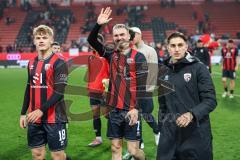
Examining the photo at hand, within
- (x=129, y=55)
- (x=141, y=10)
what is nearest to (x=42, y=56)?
(x=129, y=55)

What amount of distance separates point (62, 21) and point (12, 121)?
31.0m

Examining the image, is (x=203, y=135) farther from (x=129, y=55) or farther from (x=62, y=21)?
(x=62, y=21)

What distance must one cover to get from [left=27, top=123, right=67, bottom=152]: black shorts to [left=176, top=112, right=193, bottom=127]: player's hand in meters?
1.68

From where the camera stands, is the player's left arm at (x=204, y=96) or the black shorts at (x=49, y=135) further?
the black shorts at (x=49, y=135)

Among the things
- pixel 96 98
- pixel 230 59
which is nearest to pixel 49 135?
pixel 96 98

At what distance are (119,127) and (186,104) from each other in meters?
1.49

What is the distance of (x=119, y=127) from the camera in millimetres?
5023

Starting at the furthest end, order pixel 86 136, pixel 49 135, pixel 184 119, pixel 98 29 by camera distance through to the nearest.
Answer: pixel 86 136, pixel 98 29, pixel 49 135, pixel 184 119

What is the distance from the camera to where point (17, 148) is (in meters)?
7.07

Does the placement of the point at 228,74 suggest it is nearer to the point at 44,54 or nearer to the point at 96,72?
the point at 96,72

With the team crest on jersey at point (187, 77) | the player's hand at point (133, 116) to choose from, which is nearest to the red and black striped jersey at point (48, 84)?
the player's hand at point (133, 116)

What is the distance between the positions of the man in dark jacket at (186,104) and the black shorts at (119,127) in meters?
1.17

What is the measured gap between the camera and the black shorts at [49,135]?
4.56 metres

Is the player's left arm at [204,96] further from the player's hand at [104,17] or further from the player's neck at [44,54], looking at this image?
the player's neck at [44,54]
